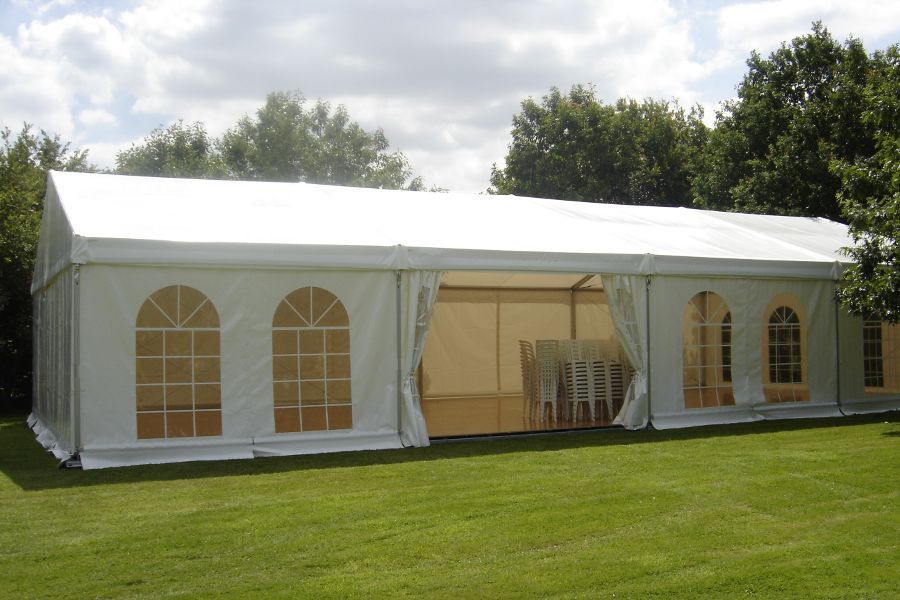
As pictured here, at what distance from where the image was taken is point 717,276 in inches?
431

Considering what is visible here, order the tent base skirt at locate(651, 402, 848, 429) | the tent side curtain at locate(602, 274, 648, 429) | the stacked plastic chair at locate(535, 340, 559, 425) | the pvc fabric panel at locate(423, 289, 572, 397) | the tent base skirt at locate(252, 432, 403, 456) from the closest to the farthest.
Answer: the tent base skirt at locate(252, 432, 403, 456), the tent side curtain at locate(602, 274, 648, 429), the tent base skirt at locate(651, 402, 848, 429), the stacked plastic chair at locate(535, 340, 559, 425), the pvc fabric panel at locate(423, 289, 572, 397)

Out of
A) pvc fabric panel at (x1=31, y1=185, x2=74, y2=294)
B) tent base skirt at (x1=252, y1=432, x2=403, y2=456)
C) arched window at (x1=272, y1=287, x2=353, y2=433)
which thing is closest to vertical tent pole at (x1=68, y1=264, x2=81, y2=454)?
pvc fabric panel at (x1=31, y1=185, x2=74, y2=294)

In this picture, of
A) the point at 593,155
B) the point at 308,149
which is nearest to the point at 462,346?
the point at 593,155

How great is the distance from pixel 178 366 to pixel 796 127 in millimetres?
14925

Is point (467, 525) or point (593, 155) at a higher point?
point (593, 155)

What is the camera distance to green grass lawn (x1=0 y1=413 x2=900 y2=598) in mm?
4449

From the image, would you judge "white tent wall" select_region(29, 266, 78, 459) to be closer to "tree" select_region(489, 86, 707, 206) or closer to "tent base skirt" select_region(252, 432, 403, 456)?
"tent base skirt" select_region(252, 432, 403, 456)

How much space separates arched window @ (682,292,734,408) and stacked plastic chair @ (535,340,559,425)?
5.63 feet

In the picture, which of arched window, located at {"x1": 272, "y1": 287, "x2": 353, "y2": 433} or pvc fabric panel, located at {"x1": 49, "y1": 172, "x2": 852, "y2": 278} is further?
arched window, located at {"x1": 272, "y1": 287, "x2": 353, "y2": 433}

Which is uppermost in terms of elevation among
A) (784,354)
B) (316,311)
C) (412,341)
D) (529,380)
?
(316,311)

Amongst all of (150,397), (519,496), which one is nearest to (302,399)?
(150,397)

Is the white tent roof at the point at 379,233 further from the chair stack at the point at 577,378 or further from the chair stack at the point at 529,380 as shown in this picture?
the chair stack at the point at 529,380

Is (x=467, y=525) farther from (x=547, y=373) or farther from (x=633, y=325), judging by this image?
(x=547, y=373)

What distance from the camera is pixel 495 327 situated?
50.4 ft
